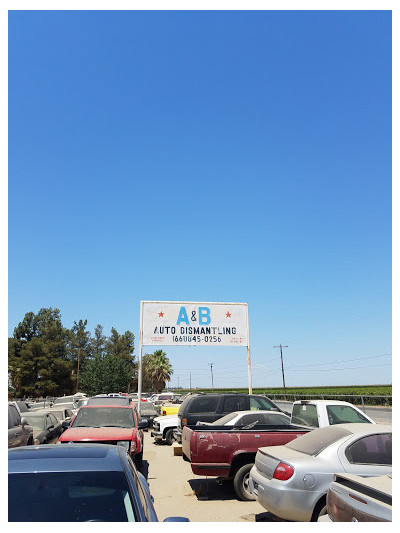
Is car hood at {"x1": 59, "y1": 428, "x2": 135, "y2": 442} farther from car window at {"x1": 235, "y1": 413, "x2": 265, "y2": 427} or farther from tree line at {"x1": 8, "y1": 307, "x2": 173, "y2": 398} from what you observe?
tree line at {"x1": 8, "y1": 307, "x2": 173, "y2": 398}

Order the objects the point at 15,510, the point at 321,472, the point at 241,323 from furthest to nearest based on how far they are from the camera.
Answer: the point at 241,323 → the point at 321,472 → the point at 15,510

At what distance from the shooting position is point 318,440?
6344 mm

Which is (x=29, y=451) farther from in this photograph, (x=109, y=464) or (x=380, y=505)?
(x=380, y=505)

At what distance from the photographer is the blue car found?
305cm

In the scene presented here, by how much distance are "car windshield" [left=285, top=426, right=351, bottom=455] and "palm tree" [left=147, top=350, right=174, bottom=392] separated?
76.6 metres

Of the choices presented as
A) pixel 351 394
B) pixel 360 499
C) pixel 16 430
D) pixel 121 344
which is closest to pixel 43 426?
pixel 16 430

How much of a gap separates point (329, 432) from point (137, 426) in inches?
221

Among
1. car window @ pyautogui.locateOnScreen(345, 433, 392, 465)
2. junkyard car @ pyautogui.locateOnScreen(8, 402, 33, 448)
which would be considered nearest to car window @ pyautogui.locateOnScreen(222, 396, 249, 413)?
Result: junkyard car @ pyautogui.locateOnScreen(8, 402, 33, 448)

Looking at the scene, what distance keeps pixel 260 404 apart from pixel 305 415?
7.78 ft

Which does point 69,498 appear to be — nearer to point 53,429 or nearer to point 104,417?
Result: point 104,417

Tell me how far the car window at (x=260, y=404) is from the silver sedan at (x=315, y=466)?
639 centimetres

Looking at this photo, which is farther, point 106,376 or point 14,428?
point 106,376

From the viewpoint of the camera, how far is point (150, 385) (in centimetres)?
9462
